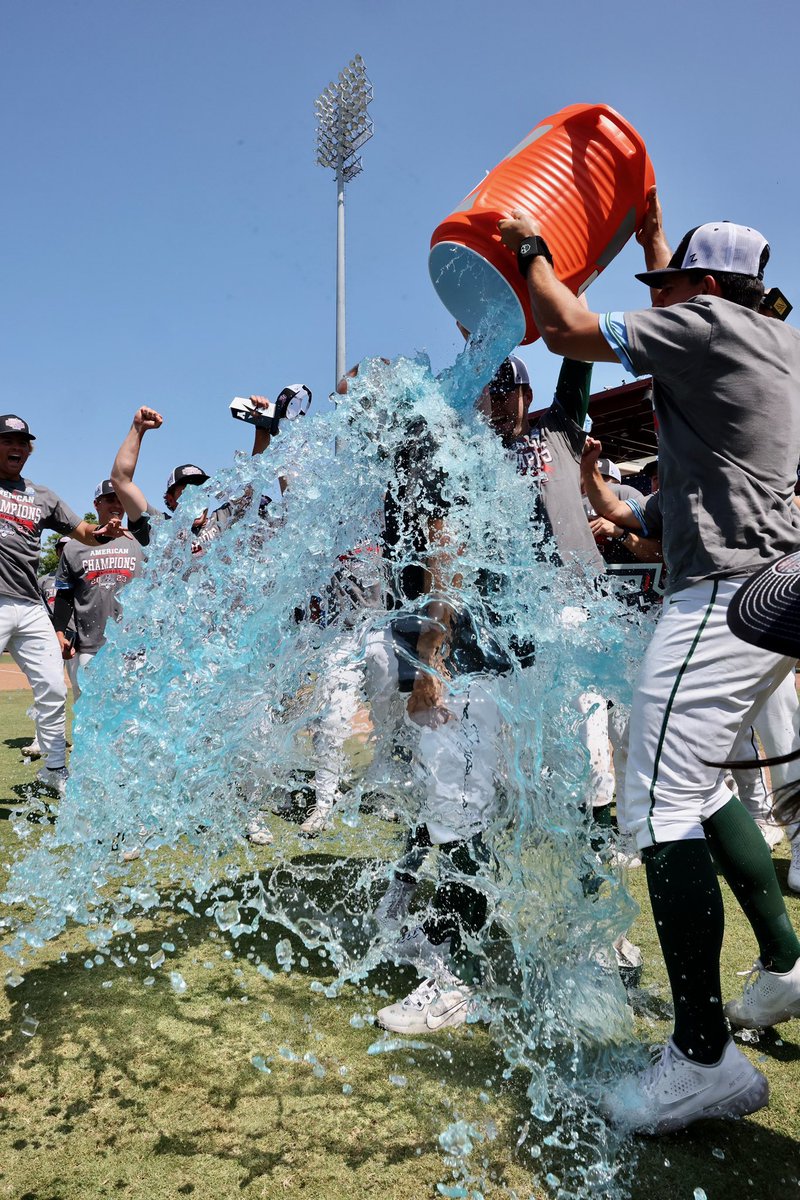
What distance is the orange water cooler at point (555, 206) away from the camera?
2.34 meters

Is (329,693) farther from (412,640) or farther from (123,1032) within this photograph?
(123,1032)

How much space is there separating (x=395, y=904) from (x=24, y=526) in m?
3.63

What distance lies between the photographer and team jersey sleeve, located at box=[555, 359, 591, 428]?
2688 mm

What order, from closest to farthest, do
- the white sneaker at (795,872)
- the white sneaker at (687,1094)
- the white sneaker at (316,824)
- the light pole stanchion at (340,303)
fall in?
the white sneaker at (687,1094) < the white sneaker at (795,872) < the white sneaker at (316,824) < the light pole stanchion at (340,303)

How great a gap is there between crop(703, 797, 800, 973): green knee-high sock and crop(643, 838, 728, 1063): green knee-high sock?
0.23 meters

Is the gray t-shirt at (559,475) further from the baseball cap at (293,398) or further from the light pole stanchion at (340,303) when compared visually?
the light pole stanchion at (340,303)

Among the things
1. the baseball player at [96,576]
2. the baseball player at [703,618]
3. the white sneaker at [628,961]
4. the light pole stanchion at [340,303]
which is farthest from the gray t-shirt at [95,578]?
the light pole stanchion at [340,303]

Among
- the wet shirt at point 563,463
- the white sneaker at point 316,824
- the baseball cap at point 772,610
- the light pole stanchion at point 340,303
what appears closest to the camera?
the baseball cap at point 772,610

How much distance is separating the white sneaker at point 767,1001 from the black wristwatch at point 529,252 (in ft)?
6.26

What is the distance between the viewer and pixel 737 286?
189 cm

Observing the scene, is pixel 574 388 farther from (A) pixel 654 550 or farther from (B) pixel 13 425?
(B) pixel 13 425

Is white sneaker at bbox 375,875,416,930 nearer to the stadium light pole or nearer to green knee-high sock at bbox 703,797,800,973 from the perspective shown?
green knee-high sock at bbox 703,797,800,973

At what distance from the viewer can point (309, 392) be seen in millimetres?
3322

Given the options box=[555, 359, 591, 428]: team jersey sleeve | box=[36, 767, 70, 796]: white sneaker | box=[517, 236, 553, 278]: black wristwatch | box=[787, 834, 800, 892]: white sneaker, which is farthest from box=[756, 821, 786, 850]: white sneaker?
box=[36, 767, 70, 796]: white sneaker
